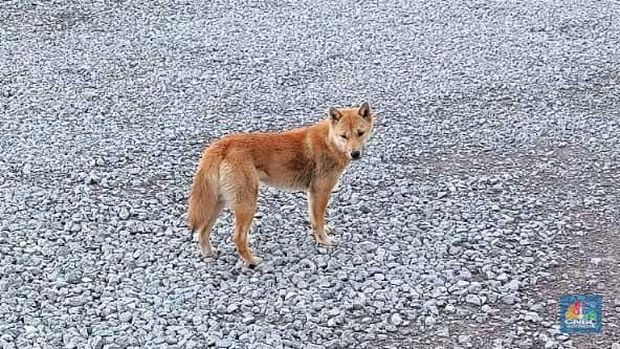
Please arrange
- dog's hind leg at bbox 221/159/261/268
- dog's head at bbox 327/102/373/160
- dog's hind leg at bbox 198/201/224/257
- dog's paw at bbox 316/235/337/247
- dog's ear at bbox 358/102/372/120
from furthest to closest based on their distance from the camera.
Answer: dog's paw at bbox 316/235/337/247
dog's ear at bbox 358/102/372/120
dog's head at bbox 327/102/373/160
dog's hind leg at bbox 198/201/224/257
dog's hind leg at bbox 221/159/261/268

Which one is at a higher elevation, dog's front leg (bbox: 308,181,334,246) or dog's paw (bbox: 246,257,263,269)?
dog's front leg (bbox: 308,181,334,246)

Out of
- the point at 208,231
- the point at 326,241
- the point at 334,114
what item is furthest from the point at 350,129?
the point at 208,231

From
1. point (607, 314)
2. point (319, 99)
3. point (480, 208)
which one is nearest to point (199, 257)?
point (480, 208)

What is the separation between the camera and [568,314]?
5.50m

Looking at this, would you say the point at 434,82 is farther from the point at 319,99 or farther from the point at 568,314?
the point at 568,314

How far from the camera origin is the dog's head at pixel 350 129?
620cm

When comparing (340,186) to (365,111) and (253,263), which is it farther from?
(253,263)

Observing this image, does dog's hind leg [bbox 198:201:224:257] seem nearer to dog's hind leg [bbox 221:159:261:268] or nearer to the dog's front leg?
dog's hind leg [bbox 221:159:261:268]

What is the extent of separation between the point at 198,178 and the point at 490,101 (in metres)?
5.25

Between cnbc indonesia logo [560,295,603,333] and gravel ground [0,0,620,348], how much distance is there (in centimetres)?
8

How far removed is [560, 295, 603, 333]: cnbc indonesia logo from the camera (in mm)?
5309

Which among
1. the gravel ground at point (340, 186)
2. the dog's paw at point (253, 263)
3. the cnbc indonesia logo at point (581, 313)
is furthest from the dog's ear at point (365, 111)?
the cnbc indonesia logo at point (581, 313)

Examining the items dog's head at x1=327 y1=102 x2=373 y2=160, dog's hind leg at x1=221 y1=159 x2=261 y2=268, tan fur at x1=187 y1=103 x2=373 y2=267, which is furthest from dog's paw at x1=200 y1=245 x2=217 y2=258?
dog's head at x1=327 y1=102 x2=373 y2=160

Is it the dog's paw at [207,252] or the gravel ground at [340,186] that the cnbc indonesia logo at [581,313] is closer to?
the gravel ground at [340,186]
